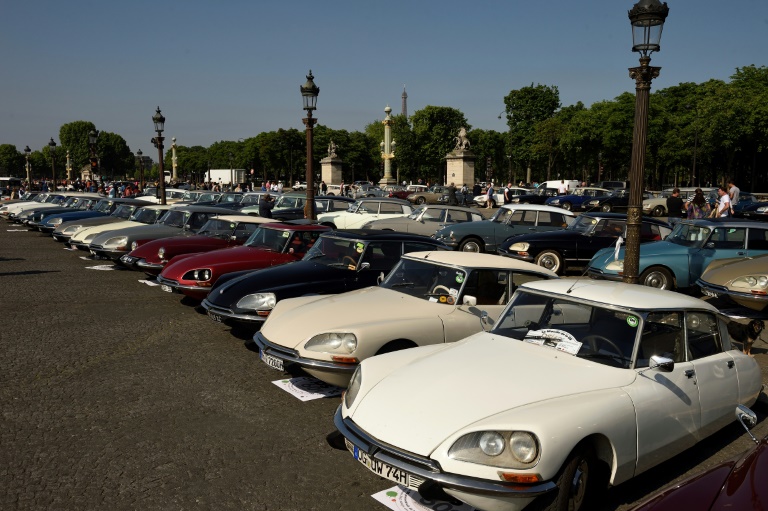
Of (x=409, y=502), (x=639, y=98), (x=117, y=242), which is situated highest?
(x=639, y=98)

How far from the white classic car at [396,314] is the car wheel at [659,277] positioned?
20.3 ft

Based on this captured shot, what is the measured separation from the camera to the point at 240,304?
8.48 metres

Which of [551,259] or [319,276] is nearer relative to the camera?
[319,276]

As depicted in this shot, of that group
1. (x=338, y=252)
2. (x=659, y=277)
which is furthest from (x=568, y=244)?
(x=338, y=252)

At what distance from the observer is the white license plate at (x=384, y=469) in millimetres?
3920

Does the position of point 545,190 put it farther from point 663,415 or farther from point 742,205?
point 663,415

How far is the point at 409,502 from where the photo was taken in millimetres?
4535

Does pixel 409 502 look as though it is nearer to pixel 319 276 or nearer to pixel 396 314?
pixel 396 314

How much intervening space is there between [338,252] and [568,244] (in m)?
7.93

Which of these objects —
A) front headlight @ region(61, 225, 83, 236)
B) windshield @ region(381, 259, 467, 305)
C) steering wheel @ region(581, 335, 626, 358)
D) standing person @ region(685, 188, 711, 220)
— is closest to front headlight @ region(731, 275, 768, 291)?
windshield @ region(381, 259, 467, 305)

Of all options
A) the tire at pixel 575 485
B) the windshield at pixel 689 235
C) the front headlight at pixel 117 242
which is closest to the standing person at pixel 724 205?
the windshield at pixel 689 235

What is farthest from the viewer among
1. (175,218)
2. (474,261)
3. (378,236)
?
(175,218)

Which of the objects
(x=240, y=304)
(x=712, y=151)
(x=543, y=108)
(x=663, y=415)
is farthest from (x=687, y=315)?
(x=543, y=108)

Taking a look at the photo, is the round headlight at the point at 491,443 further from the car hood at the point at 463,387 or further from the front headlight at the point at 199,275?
the front headlight at the point at 199,275
